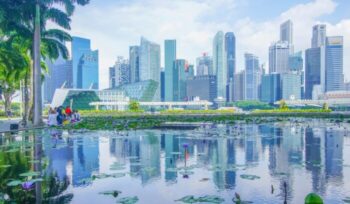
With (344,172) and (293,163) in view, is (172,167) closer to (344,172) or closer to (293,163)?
(293,163)

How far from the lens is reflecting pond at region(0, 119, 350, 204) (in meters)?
6.45

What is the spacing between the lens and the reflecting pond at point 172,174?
6.45m

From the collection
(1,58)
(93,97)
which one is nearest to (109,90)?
(93,97)

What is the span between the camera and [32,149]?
12.6 m

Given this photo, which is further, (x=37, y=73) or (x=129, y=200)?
(x=37, y=73)

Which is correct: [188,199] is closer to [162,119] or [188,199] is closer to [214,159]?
[214,159]

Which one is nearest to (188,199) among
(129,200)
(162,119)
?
(129,200)

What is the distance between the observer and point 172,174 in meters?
8.43

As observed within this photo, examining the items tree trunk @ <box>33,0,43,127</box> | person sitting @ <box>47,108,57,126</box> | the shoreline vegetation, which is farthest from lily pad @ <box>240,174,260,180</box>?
person sitting @ <box>47,108,57,126</box>

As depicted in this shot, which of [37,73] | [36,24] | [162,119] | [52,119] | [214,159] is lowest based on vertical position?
[162,119]

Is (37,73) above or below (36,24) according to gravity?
below

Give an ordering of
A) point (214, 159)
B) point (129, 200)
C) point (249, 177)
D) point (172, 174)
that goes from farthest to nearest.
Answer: point (214, 159)
point (172, 174)
point (249, 177)
point (129, 200)

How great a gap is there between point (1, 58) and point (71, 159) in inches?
665

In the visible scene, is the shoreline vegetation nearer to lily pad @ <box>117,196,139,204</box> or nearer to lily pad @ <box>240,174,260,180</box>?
lily pad @ <box>240,174,260,180</box>
